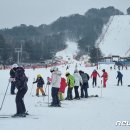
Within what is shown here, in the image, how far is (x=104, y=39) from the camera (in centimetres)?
16838

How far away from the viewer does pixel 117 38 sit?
546 ft

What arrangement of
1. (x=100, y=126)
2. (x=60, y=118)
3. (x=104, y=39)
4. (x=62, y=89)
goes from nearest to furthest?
(x=100, y=126)
(x=60, y=118)
(x=62, y=89)
(x=104, y=39)

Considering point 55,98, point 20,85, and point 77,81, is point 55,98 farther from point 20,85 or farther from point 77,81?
point 77,81

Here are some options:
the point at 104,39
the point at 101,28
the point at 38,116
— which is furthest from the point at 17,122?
the point at 101,28

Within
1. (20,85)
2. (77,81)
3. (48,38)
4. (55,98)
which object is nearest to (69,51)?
(48,38)

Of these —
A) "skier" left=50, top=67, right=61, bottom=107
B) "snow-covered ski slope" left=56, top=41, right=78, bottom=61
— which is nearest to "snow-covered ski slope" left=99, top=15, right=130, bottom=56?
"snow-covered ski slope" left=56, top=41, right=78, bottom=61

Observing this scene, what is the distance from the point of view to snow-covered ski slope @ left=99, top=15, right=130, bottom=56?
504 ft

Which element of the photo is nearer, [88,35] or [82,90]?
[82,90]

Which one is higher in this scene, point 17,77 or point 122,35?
point 122,35

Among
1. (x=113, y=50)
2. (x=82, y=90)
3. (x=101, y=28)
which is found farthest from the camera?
(x=101, y=28)

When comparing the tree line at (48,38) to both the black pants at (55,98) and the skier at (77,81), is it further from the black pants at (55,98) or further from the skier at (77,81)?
the black pants at (55,98)

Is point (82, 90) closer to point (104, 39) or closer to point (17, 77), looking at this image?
point (17, 77)

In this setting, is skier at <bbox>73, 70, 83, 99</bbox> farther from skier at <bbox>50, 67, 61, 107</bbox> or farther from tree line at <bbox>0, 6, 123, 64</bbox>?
tree line at <bbox>0, 6, 123, 64</bbox>

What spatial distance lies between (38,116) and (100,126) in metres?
2.47
